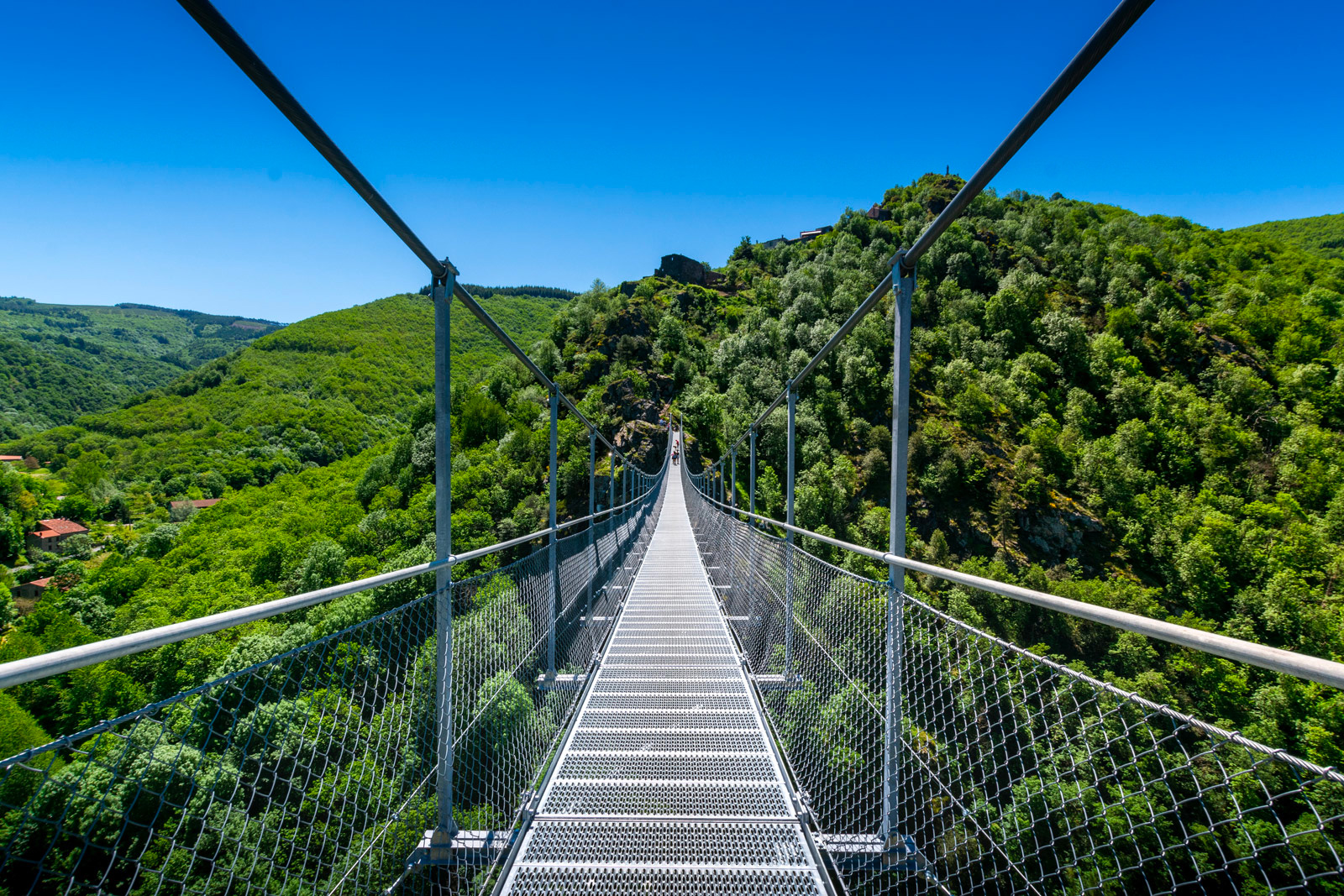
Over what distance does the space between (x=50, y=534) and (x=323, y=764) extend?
62211 millimetres

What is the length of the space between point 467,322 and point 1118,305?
63.9 m

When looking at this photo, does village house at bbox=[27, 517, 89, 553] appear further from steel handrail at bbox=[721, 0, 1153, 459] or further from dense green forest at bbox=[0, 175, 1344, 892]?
steel handrail at bbox=[721, 0, 1153, 459]

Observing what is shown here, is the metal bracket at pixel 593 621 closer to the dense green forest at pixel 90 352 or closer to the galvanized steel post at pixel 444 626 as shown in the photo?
the galvanized steel post at pixel 444 626

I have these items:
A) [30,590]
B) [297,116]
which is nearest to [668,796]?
[297,116]

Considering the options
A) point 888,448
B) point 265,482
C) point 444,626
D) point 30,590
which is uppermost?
point 444,626

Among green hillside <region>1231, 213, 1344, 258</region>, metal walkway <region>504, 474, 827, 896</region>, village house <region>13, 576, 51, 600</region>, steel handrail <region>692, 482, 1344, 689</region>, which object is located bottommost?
village house <region>13, 576, 51, 600</region>

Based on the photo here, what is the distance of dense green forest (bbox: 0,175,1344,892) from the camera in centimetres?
2661

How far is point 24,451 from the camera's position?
51.6 metres

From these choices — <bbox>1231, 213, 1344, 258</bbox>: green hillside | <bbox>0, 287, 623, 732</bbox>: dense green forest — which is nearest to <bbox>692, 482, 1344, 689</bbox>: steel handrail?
<bbox>0, 287, 623, 732</bbox>: dense green forest

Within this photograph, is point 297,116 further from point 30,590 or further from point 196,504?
point 196,504

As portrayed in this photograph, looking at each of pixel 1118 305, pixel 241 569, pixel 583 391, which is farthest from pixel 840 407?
pixel 241 569

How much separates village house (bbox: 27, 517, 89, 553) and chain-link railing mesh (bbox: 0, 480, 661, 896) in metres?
60.3

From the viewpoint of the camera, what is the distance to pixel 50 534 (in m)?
43.0

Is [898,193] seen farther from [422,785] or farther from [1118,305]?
[422,785]
